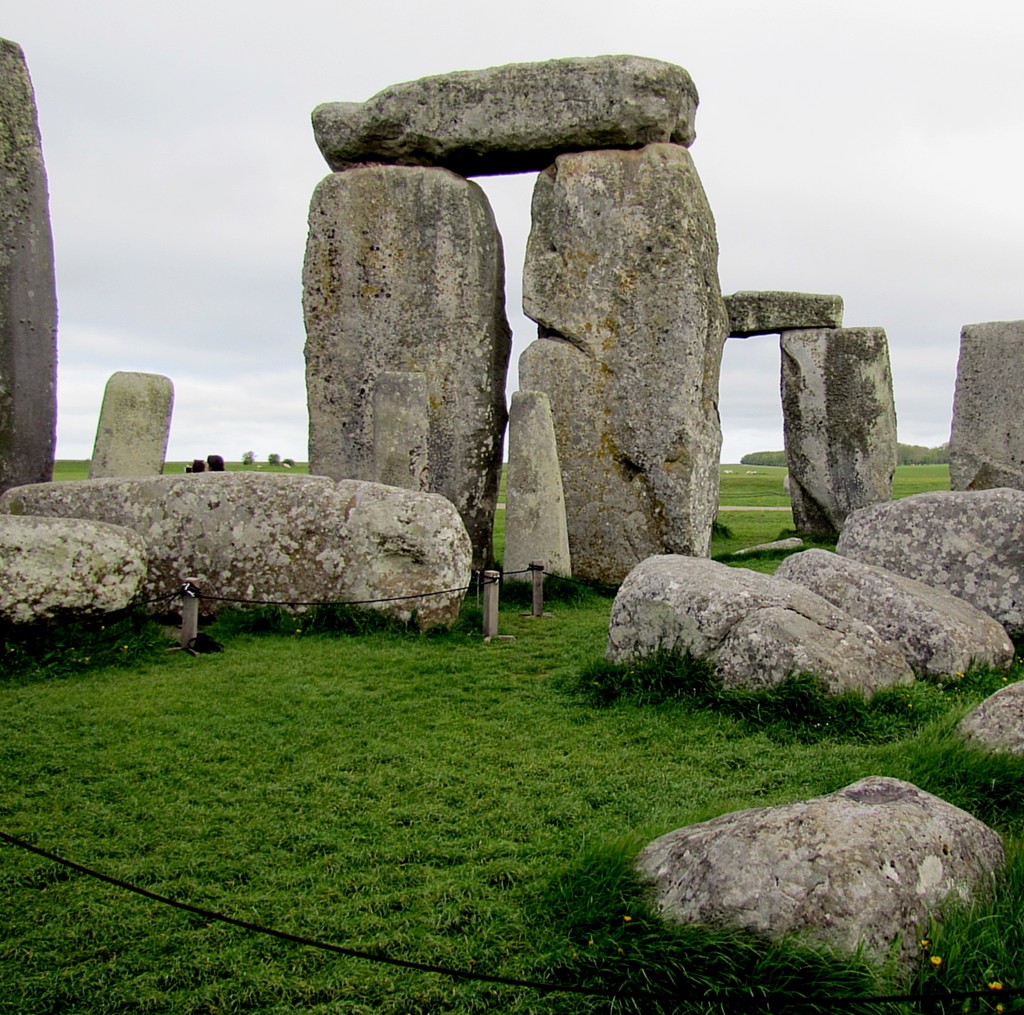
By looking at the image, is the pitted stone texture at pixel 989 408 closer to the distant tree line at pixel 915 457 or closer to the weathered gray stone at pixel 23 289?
the weathered gray stone at pixel 23 289

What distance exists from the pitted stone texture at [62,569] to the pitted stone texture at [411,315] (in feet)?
16.0

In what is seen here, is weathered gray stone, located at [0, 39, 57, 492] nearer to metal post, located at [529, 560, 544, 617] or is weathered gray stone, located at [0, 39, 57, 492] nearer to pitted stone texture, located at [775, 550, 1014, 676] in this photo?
metal post, located at [529, 560, 544, 617]

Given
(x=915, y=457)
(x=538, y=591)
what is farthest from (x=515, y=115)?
(x=915, y=457)

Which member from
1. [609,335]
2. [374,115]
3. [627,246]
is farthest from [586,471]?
[374,115]

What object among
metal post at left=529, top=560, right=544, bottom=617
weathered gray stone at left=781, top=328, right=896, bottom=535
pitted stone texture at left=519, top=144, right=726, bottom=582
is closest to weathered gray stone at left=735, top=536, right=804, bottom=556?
pitted stone texture at left=519, top=144, right=726, bottom=582

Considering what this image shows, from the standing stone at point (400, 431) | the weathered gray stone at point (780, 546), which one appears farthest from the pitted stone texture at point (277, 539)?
the weathered gray stone at point (780, 546)

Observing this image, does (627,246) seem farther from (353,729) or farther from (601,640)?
(353,729)

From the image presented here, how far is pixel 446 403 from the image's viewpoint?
11250mm

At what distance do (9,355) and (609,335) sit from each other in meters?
5.88

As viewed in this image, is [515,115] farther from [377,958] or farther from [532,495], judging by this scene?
[377,958]

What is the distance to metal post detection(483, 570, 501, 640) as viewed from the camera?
734 cm

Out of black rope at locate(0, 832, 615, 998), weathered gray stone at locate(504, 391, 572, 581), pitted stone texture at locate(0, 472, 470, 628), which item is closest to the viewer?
black rope at locate(0, 832, 615, 998)

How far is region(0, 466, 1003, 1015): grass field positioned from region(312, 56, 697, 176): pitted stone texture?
657 centimetres

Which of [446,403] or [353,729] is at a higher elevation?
[446,403]
